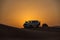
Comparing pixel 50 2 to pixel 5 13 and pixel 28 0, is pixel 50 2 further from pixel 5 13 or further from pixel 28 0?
pixel 5 13

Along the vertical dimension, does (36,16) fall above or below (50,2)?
below

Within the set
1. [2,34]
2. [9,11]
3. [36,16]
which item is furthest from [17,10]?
[2,34]

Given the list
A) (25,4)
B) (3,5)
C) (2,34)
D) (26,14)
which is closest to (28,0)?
(25,4)

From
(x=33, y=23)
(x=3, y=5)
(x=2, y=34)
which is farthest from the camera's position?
(x=3, y=5)

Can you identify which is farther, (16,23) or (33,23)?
(16,23)

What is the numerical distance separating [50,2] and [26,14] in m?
0.71

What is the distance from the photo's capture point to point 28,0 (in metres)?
3.58

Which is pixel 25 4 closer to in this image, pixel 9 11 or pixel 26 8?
pixel 26 8

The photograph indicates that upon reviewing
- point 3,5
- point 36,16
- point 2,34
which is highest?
point 3,5

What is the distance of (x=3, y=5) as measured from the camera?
352cm

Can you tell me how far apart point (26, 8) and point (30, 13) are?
0.55 ft

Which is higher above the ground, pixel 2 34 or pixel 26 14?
pixel 26 14

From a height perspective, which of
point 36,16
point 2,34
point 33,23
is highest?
point 36,16

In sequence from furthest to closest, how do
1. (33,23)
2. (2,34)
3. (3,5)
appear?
(3,5) → (33,23) → (2,34)
